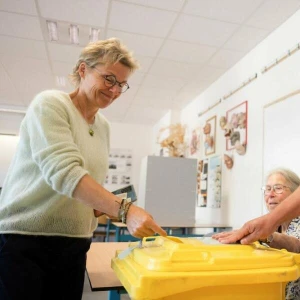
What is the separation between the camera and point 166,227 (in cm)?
313

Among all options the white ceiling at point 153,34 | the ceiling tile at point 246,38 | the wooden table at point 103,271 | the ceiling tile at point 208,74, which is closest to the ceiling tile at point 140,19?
the white ceiling at point 153,34

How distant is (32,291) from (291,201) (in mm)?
800

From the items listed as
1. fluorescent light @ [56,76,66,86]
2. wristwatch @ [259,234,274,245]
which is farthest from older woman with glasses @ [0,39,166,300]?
fluorescent light @ [56,76,66,86]

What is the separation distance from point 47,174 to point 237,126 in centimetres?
261

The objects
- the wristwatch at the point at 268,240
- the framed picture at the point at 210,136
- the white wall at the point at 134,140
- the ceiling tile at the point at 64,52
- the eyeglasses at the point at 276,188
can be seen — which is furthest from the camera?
the white wall at the point at 134,140

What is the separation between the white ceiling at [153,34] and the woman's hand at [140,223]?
79.9 inches

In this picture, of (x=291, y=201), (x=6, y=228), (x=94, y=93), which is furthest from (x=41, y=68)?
(x=291, y=201)

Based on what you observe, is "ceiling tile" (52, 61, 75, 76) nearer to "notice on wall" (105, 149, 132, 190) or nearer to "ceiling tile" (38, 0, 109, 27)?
"ceiling tile" (38, 0, 109, 27)

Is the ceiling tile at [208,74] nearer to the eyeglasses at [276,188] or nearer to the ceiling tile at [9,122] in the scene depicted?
the eyeglasses at [276,188]

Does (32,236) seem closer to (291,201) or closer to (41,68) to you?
(291,201)

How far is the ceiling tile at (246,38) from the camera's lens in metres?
2.62

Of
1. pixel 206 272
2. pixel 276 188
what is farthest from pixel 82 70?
pixel 276 188

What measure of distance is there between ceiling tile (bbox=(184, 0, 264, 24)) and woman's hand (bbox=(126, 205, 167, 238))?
204 cm

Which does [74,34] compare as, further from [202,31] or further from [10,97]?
[10,97]
